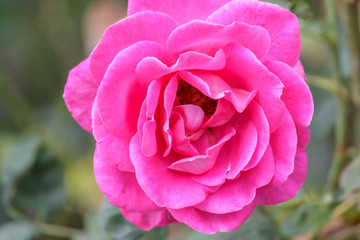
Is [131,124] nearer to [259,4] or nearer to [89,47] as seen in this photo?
[259,4]

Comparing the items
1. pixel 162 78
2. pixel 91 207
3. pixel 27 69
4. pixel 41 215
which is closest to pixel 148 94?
pixel 162 78

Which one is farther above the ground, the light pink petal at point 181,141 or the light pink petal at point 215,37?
the light pink petal at point 215,37

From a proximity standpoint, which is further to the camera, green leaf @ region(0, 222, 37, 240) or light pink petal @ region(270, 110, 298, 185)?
green leaf @ region(0, 222, 37, 240)

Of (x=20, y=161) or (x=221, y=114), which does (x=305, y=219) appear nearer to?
(x=221, y=114)

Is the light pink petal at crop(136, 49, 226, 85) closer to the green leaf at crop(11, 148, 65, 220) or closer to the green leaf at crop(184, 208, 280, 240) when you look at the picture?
the green leaf at crop(184, 208, 280, 240)

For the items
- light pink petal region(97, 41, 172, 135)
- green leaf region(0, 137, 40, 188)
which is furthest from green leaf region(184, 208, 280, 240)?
green leaf region(0, 137, 40, 188)

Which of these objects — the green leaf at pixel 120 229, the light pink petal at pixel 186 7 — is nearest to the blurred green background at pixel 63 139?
the green leaf at pixel 120 229

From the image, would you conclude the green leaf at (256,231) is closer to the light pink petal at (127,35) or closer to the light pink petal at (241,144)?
the light pink petal at (241,144)
